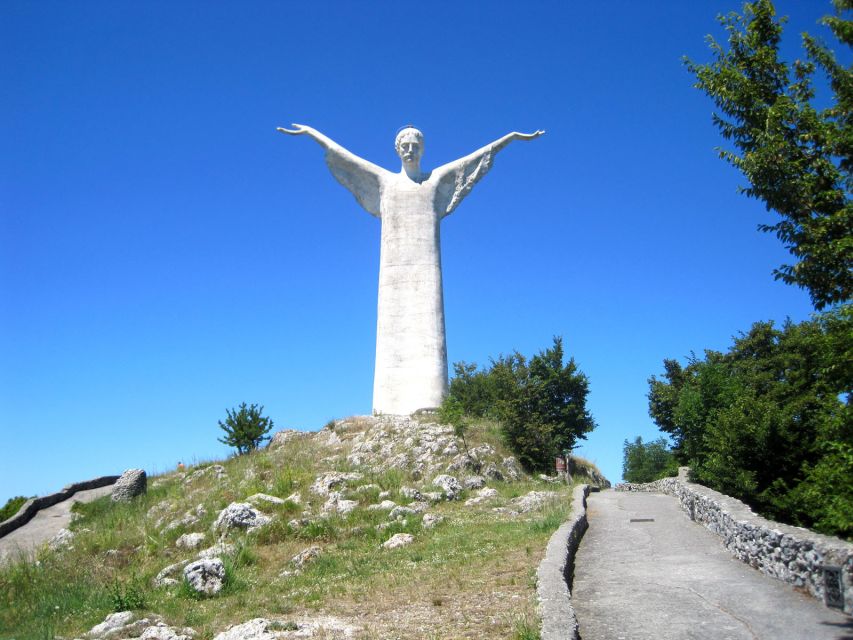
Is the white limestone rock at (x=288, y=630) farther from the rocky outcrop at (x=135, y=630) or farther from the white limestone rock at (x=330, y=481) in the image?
the white limestone rock at (x=330, y=481)

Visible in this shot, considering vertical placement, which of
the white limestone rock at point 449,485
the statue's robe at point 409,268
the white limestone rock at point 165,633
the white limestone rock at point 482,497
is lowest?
the white limestone rock at point 165,633

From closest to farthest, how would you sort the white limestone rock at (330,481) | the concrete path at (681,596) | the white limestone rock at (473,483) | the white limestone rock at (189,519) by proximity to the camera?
the concrete path at (681,596) → the white limestone rock at (189,519) → the white limestone rock at (330,481) → the white limestone rock at (473,483)

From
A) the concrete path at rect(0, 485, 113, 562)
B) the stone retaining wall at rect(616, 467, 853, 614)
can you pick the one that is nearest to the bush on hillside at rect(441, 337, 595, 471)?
the stone retaining wall at rect(616, 467, 853, 614)

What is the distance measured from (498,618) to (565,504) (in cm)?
819

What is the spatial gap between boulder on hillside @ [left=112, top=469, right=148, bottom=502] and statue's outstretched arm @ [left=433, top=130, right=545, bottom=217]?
13.2m

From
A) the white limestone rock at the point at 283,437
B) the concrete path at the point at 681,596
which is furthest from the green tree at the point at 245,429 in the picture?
the concrete path at the point at 681,596

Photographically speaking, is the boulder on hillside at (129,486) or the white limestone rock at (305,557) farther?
the boulder on hillside at (129,486)

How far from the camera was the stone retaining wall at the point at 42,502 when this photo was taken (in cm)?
2295

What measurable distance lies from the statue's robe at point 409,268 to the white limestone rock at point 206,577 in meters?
12.3

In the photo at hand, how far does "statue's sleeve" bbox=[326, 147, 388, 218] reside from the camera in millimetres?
25375

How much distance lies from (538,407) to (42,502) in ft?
56.9

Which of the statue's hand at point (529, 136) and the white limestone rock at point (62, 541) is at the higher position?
the statue's hand at point (529, 136)

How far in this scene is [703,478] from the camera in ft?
58.3

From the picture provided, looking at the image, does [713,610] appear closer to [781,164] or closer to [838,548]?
[838,548]
